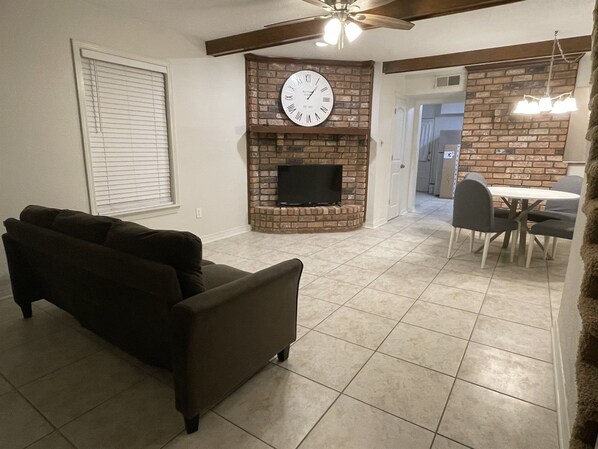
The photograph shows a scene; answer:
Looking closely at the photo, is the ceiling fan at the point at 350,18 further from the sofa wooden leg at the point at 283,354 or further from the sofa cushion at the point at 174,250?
the sofa wooden leg at the point at 283,354

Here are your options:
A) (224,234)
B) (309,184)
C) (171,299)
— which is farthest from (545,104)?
(224,234)

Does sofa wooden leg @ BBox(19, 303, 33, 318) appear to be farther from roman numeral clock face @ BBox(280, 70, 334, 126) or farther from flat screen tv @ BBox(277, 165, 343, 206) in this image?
roman numeral clock face @ BBox(280, 70, 334, 126)

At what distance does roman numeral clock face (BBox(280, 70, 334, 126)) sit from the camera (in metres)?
4.57

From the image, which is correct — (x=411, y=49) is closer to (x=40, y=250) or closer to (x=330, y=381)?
(x=330, y=381)

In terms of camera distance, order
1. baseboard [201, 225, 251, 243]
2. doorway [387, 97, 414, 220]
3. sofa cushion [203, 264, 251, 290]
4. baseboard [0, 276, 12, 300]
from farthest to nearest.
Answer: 1. doorway [387, 97, 414, 220]
2. baseboard [201, 225, 251, 243]
3. baseboard [0, 276, 12, 300]
4. sofa cushion [203, 264, 251, 290]

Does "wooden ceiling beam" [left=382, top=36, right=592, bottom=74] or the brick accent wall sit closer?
"wooden ceiling beam" [left=382, top=36, right=592, bottom=74]

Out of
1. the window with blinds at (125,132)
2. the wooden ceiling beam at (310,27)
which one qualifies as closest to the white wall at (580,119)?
the wooden ceiling beam at (310,27)

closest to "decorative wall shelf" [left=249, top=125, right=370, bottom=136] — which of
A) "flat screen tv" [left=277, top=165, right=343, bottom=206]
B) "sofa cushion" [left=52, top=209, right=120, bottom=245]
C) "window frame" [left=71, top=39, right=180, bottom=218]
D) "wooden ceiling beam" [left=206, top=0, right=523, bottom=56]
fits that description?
"flat screen tv" [left=277, top=165, right=343, bottom=206]

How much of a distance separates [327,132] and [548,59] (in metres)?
2.94

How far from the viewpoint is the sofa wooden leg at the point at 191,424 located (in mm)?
1404

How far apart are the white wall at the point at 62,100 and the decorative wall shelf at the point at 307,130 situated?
2.10 feet

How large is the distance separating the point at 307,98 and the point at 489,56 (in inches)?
90.4

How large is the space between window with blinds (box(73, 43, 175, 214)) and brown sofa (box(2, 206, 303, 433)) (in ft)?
4.07

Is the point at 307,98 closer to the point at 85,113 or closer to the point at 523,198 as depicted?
the point at 85,113
